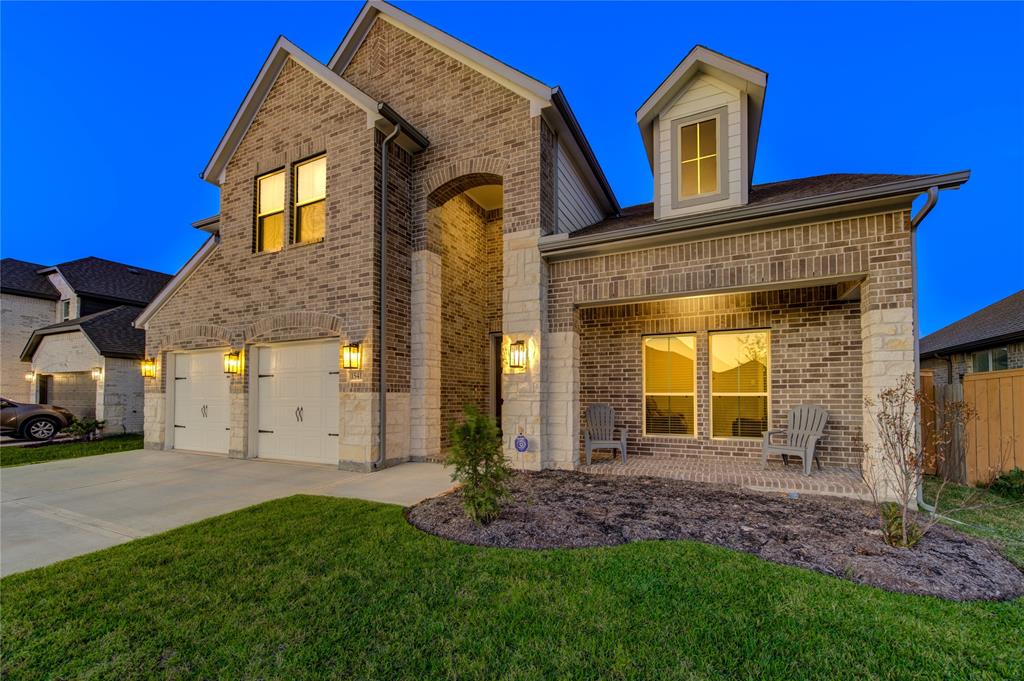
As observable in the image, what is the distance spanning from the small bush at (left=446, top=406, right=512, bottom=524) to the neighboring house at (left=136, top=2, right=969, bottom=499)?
8.86 feet

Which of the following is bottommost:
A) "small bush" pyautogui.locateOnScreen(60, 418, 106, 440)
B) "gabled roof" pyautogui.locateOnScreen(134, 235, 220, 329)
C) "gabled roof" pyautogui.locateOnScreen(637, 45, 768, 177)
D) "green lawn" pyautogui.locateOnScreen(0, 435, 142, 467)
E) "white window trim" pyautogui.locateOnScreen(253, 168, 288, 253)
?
"green lawn" pyautogui.locateOnScreen(0, 435, 142, 467)

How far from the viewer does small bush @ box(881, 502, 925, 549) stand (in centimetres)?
391

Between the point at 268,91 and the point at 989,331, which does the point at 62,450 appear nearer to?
the point at 268,91

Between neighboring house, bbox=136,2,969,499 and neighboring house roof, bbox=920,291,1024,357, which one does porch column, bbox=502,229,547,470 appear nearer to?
neighboring house, bbox=136,2,969,499

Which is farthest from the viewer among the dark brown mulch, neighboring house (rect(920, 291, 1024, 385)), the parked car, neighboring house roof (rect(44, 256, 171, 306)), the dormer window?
neighboring house roof (rect(44, 256, 171, 306))

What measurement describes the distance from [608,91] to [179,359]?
149 meters

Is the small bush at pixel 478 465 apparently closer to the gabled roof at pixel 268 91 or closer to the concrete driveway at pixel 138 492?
the concrete driveway at pixel 138 492

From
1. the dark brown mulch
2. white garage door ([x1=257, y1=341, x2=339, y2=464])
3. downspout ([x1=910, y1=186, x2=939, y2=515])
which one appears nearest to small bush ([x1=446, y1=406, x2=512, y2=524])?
the dark brown mulch

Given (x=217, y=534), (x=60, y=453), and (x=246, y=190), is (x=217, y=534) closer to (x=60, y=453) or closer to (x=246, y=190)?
(x=246, y=190)

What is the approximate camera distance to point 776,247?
20.3ft

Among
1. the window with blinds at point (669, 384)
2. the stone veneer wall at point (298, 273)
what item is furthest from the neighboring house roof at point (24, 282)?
the window with blinds at point (669, 384)

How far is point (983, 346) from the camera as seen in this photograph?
13375 mm

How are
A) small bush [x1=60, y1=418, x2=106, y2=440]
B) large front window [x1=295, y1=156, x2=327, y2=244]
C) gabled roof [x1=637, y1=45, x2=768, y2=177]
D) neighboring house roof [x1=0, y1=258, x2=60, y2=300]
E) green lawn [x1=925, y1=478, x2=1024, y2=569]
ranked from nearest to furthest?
green lawn [x1=925, y1=478, x2=1024, y2=569] < gabled roof [x1=637, y1=45, x2=768, y2=177] < large front window [x1=295, y1=156, x2=327, y2=244] < small bush [x1=60, y1=418, x2=106, y2=440] < neighboring house roof [x1=0, y1=258, x2=60, y2=300]

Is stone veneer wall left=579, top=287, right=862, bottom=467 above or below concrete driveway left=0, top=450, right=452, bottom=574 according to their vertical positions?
above
